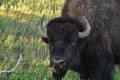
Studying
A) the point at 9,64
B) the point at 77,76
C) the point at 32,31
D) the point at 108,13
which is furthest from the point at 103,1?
the point at 32,31

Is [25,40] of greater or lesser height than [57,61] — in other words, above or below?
below

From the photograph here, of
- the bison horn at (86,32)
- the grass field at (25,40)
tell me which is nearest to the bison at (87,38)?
the bison horn at (86,32)

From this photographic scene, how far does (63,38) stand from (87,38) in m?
0.56

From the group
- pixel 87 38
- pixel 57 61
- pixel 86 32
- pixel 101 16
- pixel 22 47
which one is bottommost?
pixel 22 47

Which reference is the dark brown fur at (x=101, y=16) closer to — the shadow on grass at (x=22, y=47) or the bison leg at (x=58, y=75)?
the bison leg at (x=58, y=75)

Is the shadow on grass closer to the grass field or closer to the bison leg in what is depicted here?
the grass field

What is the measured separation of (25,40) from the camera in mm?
9688

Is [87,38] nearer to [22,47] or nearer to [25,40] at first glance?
[22,47]

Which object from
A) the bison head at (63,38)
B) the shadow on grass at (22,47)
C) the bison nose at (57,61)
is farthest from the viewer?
the shadow on grass at (22,47)

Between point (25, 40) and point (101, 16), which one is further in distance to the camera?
point (25, 40)

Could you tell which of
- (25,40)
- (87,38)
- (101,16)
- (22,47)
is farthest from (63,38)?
(25,40)

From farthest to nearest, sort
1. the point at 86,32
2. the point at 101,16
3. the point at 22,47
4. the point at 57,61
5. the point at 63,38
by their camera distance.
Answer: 1. the point at 22,47
2. the point at 101,16
3. the point at 86,32
4. the point at 63,38
5. the point at 57,61

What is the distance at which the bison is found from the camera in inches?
254

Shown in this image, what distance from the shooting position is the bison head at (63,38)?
6.28 meters
